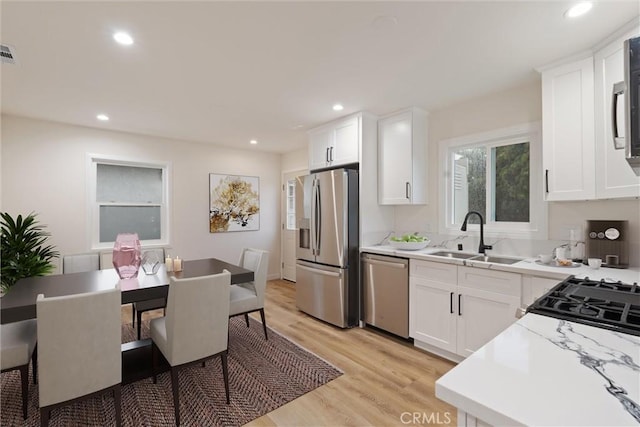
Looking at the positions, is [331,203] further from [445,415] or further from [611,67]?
[611,67]

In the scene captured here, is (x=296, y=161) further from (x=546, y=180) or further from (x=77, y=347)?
(x=77, y=347)

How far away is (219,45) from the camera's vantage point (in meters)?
2.07

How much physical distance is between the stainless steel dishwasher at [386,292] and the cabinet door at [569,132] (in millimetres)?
1398

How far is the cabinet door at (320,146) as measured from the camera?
3859 mm

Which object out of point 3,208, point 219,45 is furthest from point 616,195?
point 3,208

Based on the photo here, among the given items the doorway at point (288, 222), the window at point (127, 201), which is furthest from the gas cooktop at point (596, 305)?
the window at point (127, 201)

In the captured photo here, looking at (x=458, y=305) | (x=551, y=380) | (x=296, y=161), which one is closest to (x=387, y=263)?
(x=458, y=305)

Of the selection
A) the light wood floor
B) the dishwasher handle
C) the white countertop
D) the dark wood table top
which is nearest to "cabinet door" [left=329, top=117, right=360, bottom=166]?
the dishwasher handle

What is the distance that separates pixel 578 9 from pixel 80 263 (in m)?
4.48

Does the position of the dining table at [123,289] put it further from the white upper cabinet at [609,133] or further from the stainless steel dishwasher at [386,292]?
the white upper cabinet at [609,133]

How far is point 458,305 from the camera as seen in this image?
103 inches

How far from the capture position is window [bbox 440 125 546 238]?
2756mm

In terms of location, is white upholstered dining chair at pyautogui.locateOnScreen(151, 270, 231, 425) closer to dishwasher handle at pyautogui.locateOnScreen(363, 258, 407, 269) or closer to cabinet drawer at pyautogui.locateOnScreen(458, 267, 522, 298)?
dishwasher handle at pyautogui.locateOnScreen(363, 258, 407, 269)

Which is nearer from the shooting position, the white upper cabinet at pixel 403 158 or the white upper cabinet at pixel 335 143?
the white upper cabinet at pixel 403 158
